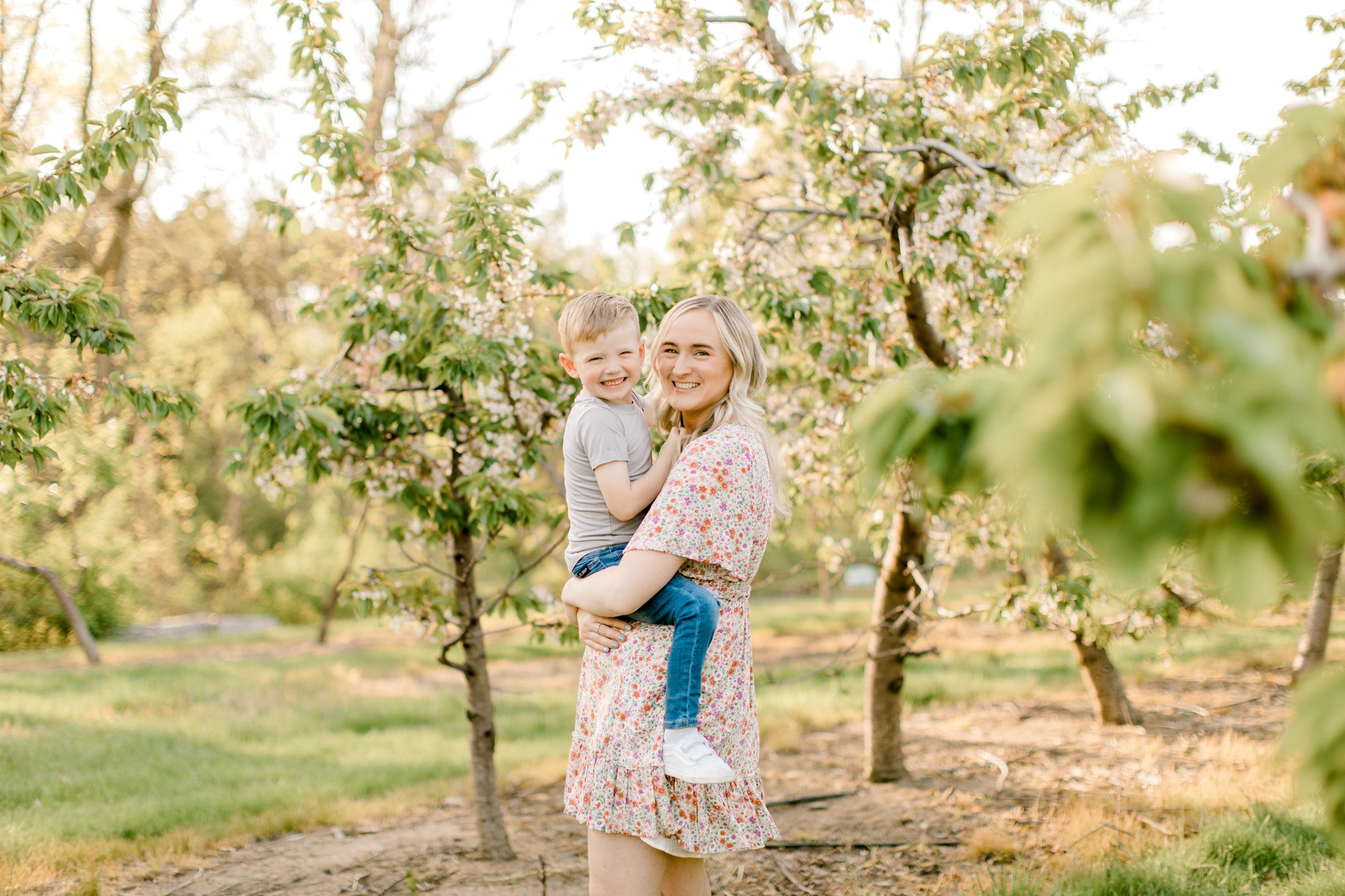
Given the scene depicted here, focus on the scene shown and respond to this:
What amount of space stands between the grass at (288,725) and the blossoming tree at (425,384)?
1.90 m

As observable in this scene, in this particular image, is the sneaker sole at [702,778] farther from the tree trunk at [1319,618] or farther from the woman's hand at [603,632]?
the tree trunk at [1319,618]

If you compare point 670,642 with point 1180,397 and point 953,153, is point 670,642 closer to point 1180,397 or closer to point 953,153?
point 1180,397

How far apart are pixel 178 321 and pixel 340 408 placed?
17.4m

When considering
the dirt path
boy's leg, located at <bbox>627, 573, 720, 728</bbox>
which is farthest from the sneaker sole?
the dirt path

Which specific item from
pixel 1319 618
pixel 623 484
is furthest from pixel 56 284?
pixel 1319 618

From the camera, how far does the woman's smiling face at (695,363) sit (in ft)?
8.80

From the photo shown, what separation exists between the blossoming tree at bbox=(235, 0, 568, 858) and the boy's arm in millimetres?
1276

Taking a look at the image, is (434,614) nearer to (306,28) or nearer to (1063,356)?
(306,28)

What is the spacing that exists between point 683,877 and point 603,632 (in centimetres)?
77

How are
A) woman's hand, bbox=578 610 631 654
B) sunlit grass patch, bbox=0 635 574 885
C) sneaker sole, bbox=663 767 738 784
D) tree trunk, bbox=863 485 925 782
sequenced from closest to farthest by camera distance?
sneaker sole, bbox=663 767 738 784 < woman's hand, bbox=578 610 631 654 < sunlit grass patch, bbox=0 635 574 885 < tree trunk, bbox=863 485 925 782

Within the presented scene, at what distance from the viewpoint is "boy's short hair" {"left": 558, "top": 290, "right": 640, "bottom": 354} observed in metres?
2.92

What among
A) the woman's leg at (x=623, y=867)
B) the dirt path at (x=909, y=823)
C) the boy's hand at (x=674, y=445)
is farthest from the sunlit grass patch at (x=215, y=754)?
the boy's hand at (x=674, y=445)

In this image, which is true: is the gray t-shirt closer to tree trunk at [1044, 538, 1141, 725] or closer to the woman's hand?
the woman's hand

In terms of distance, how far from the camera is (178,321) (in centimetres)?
1897
